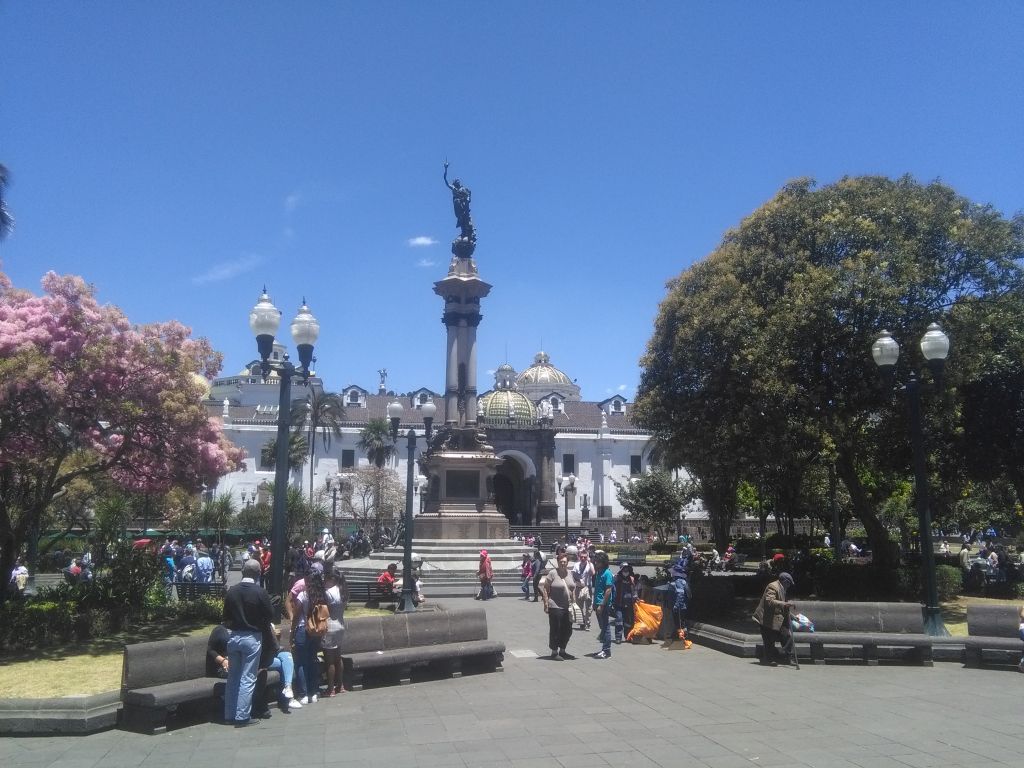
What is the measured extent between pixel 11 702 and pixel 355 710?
324 centimetres

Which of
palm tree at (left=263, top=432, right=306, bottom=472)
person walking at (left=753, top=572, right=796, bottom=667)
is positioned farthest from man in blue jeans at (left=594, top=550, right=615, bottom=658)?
palm tree at (left=263, top=432, right=306, bottom=472)

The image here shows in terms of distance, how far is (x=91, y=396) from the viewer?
1267cm

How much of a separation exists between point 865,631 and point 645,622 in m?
3.43

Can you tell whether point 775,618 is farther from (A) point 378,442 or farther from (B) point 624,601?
(A) point 378,442

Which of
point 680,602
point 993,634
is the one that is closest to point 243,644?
point 680,602

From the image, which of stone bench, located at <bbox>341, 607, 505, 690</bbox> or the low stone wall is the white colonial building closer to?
stone bench, located at <bbox>341, 607, 505, 690</bbox>

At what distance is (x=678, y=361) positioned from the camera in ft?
54.3

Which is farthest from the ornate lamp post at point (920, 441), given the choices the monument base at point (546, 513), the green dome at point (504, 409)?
the green dome at point (504, 409)

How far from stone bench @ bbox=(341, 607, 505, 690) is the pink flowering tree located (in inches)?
229

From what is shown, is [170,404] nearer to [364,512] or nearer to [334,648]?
[334,648]

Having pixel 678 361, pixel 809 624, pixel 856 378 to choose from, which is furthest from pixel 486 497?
pixel 809 624

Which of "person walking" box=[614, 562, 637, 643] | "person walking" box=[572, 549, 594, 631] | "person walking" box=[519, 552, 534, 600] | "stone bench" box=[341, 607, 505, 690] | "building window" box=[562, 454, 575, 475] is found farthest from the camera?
"building window" box=[562, 454, 575, 475]

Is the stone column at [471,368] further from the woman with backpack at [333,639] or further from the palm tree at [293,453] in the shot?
the palm tree at [293,453]

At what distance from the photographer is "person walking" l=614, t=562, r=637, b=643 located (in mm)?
12875
